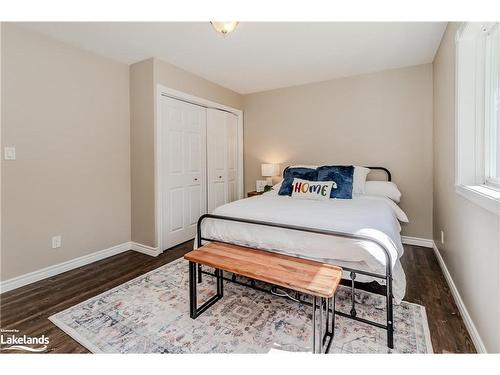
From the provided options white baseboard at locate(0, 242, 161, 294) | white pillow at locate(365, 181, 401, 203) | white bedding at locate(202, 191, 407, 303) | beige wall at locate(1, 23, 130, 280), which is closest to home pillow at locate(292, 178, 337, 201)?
white bedding at locate(202, 191, 407, 303)

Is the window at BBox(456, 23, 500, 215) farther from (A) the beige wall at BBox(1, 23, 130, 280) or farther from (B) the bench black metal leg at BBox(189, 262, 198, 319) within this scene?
(A) the beige wall at BBox(1, 23, 130, 280)

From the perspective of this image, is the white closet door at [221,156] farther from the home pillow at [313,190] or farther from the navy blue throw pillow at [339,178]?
the navy blue throw pillow at [339,178]

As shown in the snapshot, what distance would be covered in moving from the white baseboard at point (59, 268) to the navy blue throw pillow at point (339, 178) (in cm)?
270

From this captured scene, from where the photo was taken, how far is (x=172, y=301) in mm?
1925

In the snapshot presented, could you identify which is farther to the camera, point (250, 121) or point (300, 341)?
point (250, 121)

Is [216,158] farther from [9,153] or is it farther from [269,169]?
[9,153]

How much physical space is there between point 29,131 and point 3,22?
3.01 ft

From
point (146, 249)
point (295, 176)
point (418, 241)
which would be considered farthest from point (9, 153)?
point (418, 241)

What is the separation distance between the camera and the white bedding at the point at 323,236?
157 cm

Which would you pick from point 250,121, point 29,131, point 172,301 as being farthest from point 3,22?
point 250,121

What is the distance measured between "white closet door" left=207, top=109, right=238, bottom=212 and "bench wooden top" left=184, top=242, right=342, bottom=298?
2123 mm

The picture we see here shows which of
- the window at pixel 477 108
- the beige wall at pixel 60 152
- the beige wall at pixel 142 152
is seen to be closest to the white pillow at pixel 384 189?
the window at pixel 477 108
